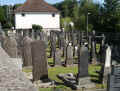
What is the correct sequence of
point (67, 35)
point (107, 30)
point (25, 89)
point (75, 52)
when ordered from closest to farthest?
1. point (25, 89)
2. point (75, 52)
3. point (67, 35)
4. point (107, 30)

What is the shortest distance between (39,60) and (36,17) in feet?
121

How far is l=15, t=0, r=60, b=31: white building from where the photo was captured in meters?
46.3

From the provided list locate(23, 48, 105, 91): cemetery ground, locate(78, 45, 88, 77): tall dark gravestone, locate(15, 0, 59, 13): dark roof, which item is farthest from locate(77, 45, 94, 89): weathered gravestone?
locate(15, 0, 59, 13): dark roof

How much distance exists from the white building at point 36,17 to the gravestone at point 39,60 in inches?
1376

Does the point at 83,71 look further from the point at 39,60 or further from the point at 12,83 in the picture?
the point at 12,83

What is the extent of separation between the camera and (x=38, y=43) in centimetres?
1077

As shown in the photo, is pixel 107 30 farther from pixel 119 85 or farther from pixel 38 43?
pixel 119 85

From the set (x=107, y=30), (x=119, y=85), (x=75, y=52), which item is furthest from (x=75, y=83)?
(x=107, y=30)

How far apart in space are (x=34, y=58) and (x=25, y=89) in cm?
722

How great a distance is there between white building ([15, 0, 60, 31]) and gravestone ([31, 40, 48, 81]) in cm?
3496

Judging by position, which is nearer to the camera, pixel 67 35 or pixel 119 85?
pixel 119 85

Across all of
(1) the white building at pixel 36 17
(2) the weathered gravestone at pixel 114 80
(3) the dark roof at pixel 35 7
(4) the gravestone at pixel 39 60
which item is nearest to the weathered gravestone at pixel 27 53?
(4) the gravestone at pixel 39 60

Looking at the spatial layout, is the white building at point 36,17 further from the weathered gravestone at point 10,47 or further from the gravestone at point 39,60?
the gravestone at point 39,60

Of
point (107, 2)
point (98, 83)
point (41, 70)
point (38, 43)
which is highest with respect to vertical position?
point (107, 2)
